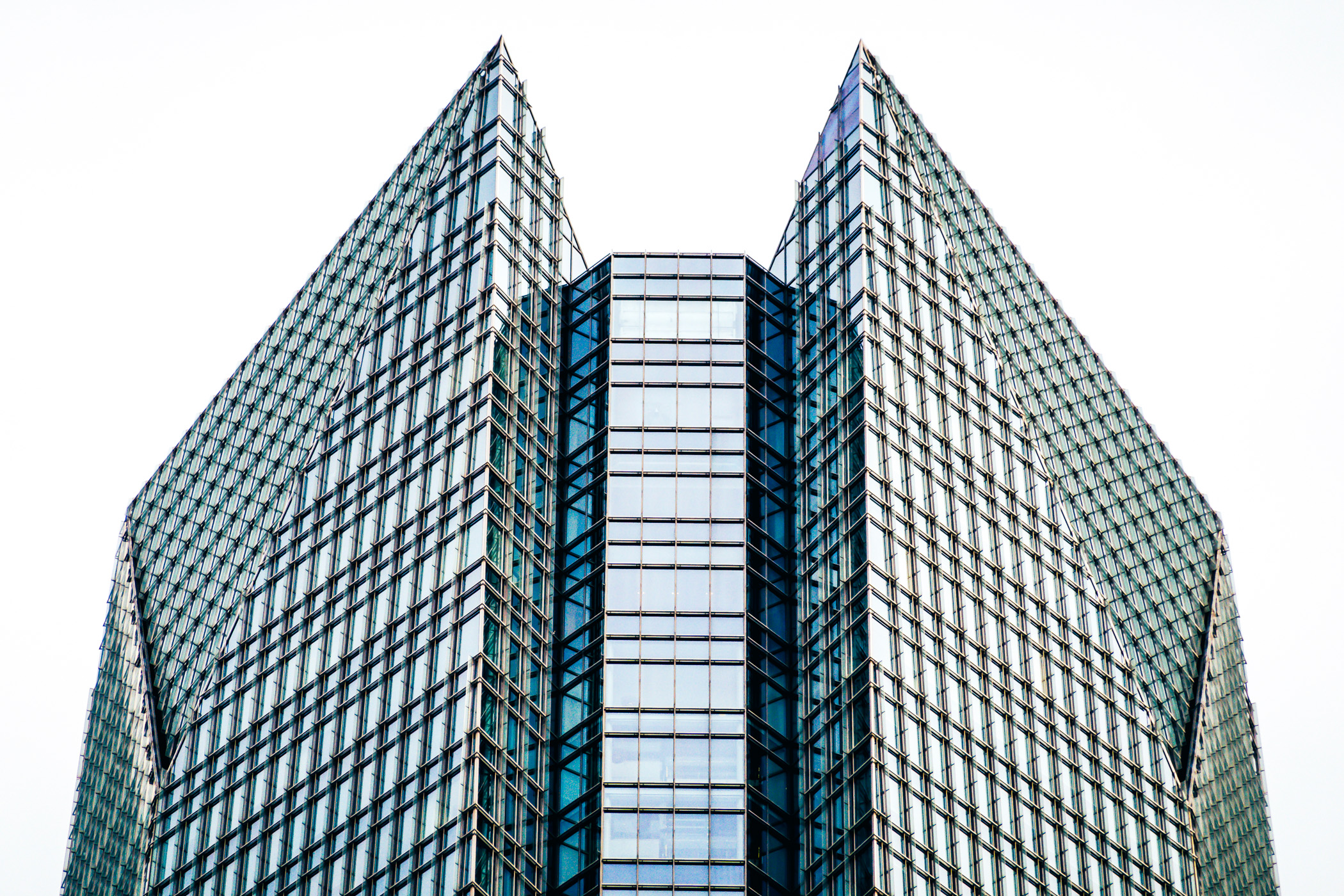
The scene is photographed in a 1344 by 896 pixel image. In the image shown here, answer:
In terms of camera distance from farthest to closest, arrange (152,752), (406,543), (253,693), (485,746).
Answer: (152,752) → (253,693) → (406,543) → (485,746)

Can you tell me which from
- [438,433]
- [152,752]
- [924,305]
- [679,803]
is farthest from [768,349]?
[152,752]

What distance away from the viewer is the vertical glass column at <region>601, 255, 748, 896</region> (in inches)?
2906

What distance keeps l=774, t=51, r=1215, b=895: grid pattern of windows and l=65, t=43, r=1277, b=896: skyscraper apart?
18cm

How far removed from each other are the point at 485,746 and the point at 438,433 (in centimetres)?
1451

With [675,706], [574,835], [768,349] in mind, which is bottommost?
[574,835]

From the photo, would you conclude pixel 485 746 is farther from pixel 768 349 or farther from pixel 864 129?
pixel 864 129

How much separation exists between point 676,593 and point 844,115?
24.0 m

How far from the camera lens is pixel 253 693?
3378 inches

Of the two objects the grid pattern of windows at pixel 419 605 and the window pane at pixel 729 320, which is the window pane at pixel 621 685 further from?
the window pane at pixel 729 320

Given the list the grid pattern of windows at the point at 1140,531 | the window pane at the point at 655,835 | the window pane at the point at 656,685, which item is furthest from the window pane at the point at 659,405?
the window pane at the point at 655,835

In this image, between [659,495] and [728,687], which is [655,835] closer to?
[728,687]

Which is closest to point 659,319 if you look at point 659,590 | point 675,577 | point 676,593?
point 675,577

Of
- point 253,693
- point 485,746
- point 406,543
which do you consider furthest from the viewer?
point 253,693

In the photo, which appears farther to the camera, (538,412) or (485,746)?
(538,412)
